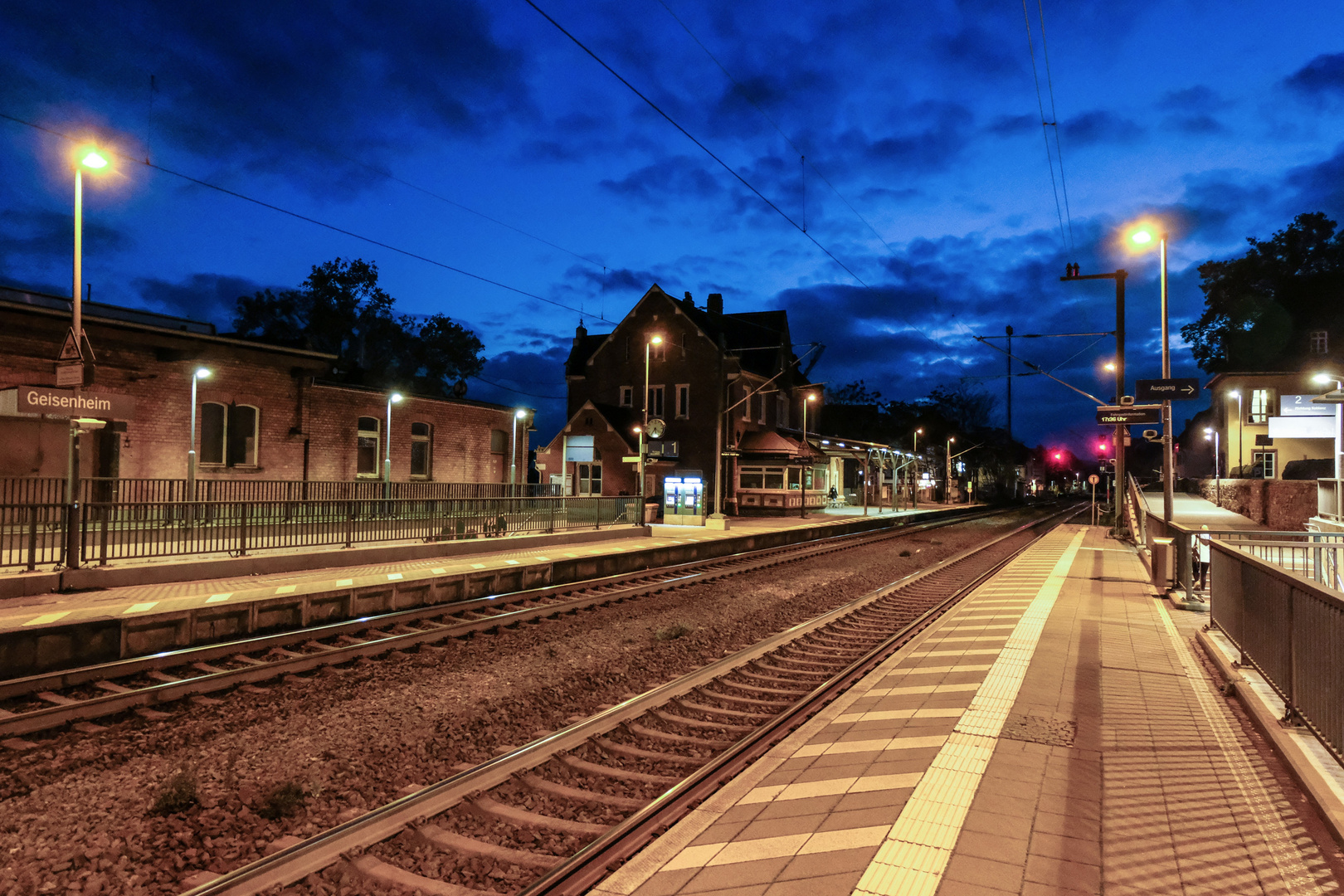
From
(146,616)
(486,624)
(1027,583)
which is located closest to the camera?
(146,616)

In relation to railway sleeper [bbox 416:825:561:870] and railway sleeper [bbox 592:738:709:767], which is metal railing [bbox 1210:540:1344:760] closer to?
railway sleeper [bbox 592:738:709:767]

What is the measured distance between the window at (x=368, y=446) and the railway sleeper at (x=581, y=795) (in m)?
22.4

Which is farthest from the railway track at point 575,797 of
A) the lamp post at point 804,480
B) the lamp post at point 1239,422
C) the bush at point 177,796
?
the lamp post at point 1239,422

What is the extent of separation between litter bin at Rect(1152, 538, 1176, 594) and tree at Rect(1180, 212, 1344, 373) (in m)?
55.2

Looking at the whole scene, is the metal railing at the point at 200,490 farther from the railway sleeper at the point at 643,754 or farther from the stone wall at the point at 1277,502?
the stone wall at the point at 1277,502

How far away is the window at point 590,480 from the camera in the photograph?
42.0 metres

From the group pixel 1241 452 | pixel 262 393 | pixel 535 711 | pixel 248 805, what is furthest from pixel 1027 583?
pixel 1241 452

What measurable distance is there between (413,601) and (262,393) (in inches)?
510

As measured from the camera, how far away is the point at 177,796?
16.4 feet

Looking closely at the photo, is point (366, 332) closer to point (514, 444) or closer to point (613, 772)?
point (514, 444)

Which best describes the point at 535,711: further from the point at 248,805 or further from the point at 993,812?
the point at 993,812

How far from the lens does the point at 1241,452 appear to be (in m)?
54.0

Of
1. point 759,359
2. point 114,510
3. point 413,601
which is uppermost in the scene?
point 759,359

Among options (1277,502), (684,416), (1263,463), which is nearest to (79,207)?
(684,416)
